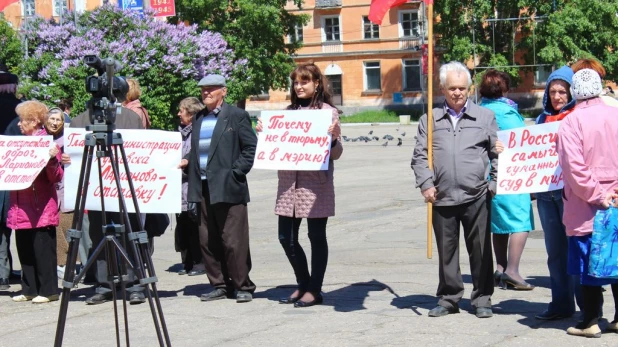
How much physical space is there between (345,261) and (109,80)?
18.8ft

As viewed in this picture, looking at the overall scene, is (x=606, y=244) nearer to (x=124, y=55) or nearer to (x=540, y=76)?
(x=124, y=55)

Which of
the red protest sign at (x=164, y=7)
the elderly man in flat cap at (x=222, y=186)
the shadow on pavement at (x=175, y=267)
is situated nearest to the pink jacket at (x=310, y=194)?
the elderly man in flat cap at (x=222, y=186)

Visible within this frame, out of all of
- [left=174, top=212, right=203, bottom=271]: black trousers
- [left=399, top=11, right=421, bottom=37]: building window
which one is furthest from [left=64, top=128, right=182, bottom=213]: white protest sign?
[left=399, top=11, right=421, bottom=37]: building window

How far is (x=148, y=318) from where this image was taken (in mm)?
8508

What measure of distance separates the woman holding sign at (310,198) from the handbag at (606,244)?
2450mm

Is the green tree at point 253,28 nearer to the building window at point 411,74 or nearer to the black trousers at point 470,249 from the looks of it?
the building window at point 411,74

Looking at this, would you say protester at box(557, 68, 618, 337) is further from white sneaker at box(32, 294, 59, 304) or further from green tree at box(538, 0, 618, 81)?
green tree at box(538, 0, 618, 81)

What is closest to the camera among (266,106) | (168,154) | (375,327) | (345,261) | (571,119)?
(571,119)

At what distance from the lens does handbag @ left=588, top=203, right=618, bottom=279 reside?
6922 millimetres

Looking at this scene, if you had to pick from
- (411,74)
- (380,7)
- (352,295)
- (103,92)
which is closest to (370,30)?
(411,74)

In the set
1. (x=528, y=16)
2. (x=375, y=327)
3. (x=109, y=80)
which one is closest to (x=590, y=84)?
(x=375, y=327)

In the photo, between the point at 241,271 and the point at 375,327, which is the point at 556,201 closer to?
the point at 375,327

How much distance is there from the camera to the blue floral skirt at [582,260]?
7.07m

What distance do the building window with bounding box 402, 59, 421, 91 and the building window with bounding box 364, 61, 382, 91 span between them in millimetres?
1942
